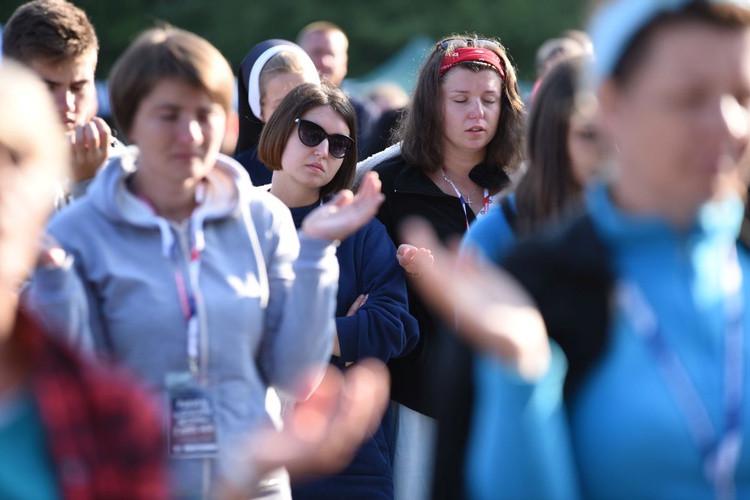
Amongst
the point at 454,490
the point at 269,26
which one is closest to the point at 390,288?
the point at 454,490

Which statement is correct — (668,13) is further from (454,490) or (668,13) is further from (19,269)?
(19,269)

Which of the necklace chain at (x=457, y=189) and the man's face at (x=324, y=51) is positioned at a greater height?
the man's face at (x=324, y=51)

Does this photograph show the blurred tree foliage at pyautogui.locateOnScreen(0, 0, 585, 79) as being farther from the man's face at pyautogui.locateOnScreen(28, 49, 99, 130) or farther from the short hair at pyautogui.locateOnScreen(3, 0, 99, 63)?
the man's face at pyautogui.locateOnScreen(28, 49, 99, 130)

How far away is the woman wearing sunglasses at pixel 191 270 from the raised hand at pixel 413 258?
144 cm

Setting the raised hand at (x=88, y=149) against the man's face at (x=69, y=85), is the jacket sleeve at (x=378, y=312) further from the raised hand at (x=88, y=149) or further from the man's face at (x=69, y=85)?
the man's face at (x=69, y=85)

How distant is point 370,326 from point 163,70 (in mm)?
1813

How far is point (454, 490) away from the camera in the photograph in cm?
229

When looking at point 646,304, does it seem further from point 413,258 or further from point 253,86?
point 253,86

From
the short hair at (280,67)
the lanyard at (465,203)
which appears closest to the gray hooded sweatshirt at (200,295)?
the lanyard at (465,203)

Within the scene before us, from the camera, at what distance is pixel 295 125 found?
4926mm

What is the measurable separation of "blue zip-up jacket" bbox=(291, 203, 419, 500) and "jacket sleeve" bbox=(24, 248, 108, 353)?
182 cm

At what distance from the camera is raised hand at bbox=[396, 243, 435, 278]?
4.57 m

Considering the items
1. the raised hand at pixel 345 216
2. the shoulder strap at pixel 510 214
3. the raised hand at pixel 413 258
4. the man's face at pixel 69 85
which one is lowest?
the raised hand at pixel 413 258

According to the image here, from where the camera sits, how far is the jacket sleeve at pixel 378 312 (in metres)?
4.54
